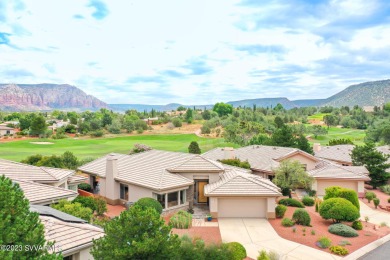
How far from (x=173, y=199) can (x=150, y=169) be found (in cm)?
382

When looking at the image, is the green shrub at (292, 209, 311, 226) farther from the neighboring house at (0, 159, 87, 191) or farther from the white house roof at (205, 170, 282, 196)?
the neighboring house at (0, 159, 87, 191)

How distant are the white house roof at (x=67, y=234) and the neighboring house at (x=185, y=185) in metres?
10.7

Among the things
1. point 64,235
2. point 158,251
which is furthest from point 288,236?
point 64,235

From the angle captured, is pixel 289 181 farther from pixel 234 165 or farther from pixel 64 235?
pixel 64 235

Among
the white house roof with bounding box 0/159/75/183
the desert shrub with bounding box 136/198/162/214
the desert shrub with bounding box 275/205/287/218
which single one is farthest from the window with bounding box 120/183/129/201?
the desert shrub with bounding box 275/205/287/218

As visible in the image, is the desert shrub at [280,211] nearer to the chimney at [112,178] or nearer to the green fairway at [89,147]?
the chimney at [112,178]

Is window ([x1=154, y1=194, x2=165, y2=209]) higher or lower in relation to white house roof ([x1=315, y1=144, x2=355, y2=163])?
lower

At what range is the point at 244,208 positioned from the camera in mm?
23641

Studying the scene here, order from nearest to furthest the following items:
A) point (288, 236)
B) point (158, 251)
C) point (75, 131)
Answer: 1. point (158, 251)
2. point (288, 236)
3. point (75, 131)

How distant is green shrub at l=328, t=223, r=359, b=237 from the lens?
19.9 m

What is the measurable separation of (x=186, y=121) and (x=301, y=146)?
77.5 m

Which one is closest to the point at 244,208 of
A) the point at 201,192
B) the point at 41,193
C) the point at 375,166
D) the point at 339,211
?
the point at 201,192

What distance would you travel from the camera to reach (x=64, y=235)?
11.5 metres

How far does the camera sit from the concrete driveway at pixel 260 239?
55.0 ft
